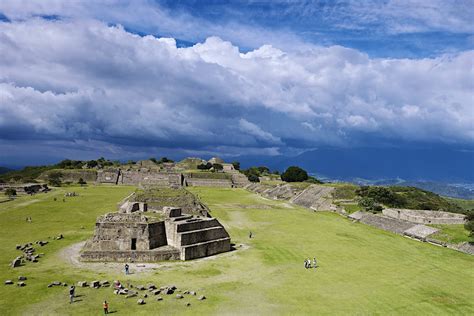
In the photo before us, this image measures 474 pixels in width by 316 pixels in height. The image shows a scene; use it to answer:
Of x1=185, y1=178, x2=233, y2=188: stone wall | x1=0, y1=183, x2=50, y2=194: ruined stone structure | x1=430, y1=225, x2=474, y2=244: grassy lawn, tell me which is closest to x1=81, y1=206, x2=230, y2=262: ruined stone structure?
x1=430, y1=225, x2=474, y2=244: grassy lawn

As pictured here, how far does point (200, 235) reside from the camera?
29875 mm

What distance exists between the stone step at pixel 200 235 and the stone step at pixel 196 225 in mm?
443

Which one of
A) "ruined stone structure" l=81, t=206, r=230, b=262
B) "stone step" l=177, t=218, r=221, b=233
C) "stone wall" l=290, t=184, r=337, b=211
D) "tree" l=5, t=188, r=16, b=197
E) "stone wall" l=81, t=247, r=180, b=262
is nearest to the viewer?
"stone wall" l=81, t=247, r=180, b=262

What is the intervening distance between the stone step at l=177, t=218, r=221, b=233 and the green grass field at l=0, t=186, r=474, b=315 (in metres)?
2.99

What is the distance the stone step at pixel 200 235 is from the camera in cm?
2845

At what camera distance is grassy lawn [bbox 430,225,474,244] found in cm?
3649

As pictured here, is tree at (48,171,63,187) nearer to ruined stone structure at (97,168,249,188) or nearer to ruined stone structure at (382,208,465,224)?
ruined stone structure at (97,168,249,188)

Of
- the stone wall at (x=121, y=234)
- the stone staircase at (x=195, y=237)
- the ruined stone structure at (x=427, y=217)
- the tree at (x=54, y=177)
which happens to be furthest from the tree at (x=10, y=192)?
the ruined stone structure at (x=427, y=217)

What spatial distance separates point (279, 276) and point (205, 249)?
7165 millimetres

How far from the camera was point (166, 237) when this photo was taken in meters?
29.8

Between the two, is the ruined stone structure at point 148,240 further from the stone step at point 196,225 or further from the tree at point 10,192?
the tree at point 10,192

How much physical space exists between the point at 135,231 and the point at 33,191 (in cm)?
5176

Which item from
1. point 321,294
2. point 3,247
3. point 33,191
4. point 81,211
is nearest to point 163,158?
point 33,191

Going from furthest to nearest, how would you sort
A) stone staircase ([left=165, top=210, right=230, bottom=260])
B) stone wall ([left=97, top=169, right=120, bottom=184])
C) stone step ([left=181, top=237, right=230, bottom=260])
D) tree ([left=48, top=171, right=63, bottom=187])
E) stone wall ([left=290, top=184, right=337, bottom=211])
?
stone wall ([left=97, top=169, right=120, bottom=184]), tree ([left=48, top=171, right=63, bottom=187]), stone wall ([left=290, top=184, right=337, bottom=211]), stone staircase ([left=165, top=210, right=230, bottom=260]), stone step ([left=181, top=237, right=230, bottom=260])
